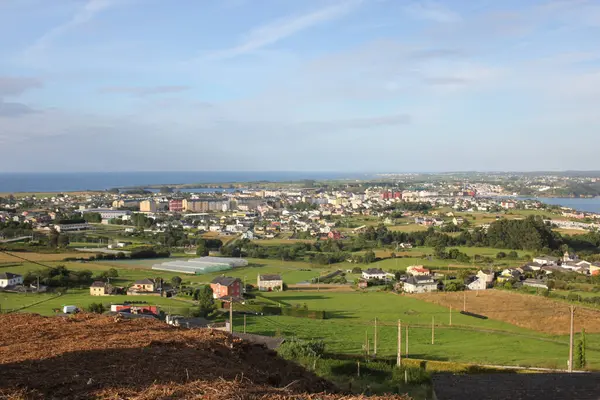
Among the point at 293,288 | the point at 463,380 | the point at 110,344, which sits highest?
the point at 110,344

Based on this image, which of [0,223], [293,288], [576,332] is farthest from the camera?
[0,223]

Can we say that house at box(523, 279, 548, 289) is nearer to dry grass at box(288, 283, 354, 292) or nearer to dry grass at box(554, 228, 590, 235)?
dry grass at box(288, 283, 354, 292)

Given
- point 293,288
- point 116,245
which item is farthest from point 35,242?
point 293,288

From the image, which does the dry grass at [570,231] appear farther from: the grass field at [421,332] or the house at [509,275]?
the grass field at [421,332]

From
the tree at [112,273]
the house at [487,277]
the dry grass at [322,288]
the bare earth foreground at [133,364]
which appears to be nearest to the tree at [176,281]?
the tree at [112,273]

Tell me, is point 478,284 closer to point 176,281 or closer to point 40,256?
point 176,281

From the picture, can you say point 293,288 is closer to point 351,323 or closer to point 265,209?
point 351,323
